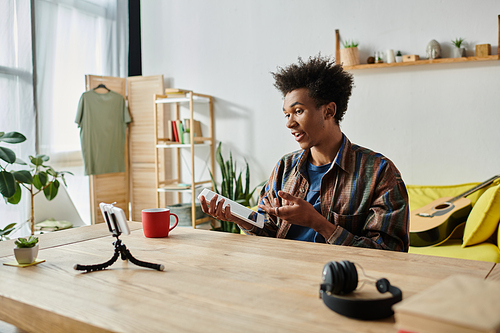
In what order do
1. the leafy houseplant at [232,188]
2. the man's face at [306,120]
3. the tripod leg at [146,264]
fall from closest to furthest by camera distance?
the tripod leg at [146,264] → the man's face at [306,120] → the leafy houseplant at [232,188]

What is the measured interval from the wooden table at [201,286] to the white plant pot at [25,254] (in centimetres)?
3

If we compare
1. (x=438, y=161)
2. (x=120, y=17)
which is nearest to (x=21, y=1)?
(x=120, y=17)

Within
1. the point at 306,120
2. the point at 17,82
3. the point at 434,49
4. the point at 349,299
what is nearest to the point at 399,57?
the point at 434,49

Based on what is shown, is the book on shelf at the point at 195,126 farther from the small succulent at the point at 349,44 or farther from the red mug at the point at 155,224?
the red mug at the point at 155,224

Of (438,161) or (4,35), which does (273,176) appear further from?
(4,35)

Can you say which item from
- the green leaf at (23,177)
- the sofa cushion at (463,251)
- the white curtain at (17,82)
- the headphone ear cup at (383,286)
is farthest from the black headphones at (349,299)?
the white curtain at (17,82)

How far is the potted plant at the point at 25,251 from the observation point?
3.68 feet

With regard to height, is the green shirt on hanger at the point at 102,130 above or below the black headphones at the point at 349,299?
above

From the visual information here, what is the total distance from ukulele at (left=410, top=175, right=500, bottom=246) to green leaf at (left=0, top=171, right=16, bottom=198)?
8.94 feet

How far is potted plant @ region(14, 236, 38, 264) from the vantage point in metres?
1.12

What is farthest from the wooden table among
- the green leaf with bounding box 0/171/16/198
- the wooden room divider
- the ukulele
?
the wooden room divider

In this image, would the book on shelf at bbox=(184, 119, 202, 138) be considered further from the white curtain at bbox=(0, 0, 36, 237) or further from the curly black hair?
the curly black hair

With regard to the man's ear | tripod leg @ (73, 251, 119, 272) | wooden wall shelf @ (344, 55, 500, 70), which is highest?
wooden wall shelf @ (344, 55, 500, 70)

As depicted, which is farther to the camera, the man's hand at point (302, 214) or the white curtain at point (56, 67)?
the white curtain at point (56, 67)
